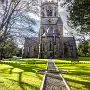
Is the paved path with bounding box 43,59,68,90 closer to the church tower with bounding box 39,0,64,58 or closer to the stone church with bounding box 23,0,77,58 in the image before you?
the stone church with bounding box 23,0,77,58

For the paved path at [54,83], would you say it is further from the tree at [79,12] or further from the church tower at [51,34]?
the church tower at [51,34]

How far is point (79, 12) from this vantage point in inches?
581

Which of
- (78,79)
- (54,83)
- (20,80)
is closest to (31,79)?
(20,80)

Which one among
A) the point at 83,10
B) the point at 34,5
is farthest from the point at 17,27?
the point at 83,10

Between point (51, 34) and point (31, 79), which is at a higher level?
point (51, 34)

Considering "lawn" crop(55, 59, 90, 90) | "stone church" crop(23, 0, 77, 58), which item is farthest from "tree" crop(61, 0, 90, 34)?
"stone church" crop(23, 0, 77, 58)

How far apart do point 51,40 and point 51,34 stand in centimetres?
245

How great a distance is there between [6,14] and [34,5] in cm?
292

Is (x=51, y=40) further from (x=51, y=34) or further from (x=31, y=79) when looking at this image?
(x=31, y=79)

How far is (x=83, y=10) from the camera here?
1443 cm

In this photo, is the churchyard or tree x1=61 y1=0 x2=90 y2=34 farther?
tree x1=61 y1=0 x2=90 y2=34

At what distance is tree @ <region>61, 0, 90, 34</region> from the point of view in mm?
14002

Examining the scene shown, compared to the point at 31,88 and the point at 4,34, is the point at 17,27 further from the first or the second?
the point at 31,88

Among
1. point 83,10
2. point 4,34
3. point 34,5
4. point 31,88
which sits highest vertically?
point 34,5
